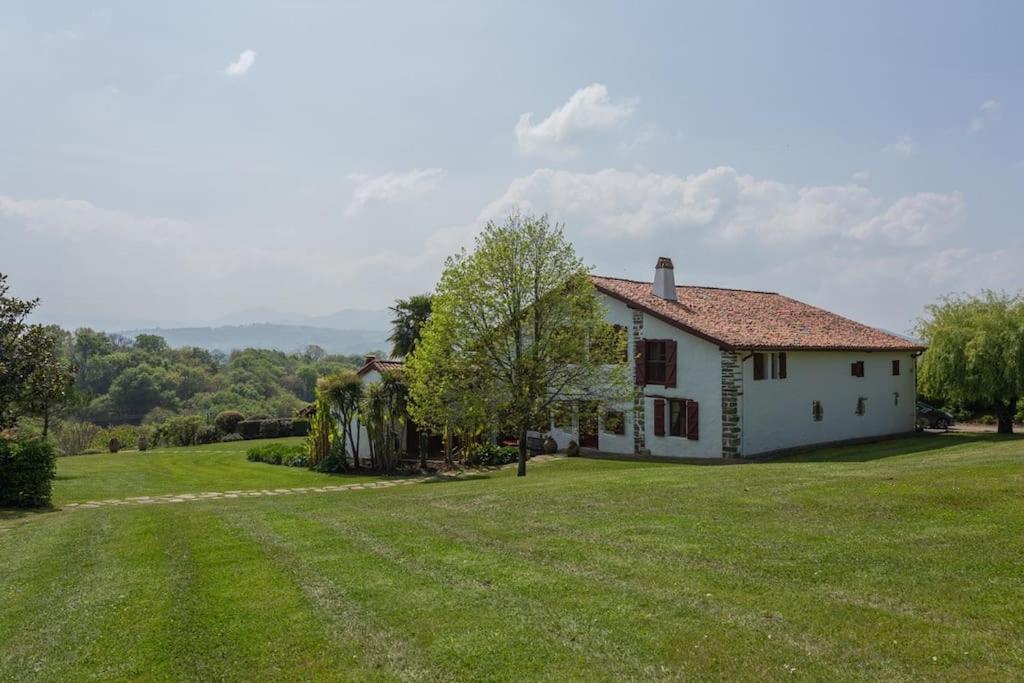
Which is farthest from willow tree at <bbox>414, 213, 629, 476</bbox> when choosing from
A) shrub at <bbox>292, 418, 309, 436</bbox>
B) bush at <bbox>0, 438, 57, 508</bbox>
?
shrub at <bbox>292, 418, 309, 436</bbox>

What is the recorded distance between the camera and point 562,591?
8055 mm

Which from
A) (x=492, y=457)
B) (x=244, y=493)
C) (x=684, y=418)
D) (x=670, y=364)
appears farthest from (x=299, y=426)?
(x=684, y=418)

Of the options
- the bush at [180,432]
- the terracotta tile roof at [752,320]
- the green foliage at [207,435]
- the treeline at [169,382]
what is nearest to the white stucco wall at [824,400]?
the terracotta tile roof at [752,320]

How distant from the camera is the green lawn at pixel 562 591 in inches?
249

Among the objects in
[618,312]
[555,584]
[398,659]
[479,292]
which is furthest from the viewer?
[618,312]

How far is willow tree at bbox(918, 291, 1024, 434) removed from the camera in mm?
30438

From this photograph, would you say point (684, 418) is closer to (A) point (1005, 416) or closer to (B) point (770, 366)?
(B) point (770, 366)

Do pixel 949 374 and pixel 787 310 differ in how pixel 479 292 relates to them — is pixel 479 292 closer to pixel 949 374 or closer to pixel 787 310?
pixel 787 310

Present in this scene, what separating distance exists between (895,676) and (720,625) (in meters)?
1.54

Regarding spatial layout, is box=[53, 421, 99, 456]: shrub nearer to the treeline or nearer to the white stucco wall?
the treeline

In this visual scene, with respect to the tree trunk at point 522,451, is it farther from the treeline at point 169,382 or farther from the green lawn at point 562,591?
the treeline at point 169,382

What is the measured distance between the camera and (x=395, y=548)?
412 inches

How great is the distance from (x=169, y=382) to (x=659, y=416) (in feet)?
317

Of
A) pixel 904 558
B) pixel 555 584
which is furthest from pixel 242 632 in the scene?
pixel 904 558
